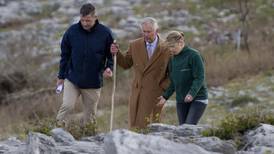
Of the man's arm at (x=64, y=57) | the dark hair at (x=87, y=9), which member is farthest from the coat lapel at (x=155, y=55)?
the man's arm at (x=64, y=57)

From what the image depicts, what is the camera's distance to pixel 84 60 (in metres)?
10.1

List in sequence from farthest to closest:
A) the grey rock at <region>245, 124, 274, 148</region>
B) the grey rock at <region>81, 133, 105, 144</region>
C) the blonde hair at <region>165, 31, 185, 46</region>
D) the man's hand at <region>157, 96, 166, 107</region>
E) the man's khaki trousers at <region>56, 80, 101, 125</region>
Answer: the man's khaki trousers at <region>56, 80, 101, 125</region> → the man's hand at <region>157, 96, 166, 107</region> → the blonde hair at <region>165, 31, 185, 46</region> → the grey rock at <region>81, 133, 105, 144</region> → the grey rock at <region>245, 124, 274, 148</region>

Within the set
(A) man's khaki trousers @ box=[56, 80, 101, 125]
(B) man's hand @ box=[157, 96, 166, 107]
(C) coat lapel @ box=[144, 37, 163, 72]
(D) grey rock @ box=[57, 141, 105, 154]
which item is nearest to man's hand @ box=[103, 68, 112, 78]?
(A) man's khaki trousers @ box=[56, 80, 101, 125]

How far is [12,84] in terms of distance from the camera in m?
21.2

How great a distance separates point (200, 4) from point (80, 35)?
2353cm

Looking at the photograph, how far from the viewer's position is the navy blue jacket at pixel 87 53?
10.0 m

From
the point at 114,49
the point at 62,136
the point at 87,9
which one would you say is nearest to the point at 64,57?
the point at 114,49

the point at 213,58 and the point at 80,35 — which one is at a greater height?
the point at 80,35

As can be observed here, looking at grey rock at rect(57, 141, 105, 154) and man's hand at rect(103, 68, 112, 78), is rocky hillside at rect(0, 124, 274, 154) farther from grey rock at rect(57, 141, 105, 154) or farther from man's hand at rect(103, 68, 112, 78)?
man's hand at rect(103, 68, 112, 78)

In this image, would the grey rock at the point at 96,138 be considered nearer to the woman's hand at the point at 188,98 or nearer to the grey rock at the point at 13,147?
the grey rock at the point at 13,147

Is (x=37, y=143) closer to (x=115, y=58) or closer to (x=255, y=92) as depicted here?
(x=115, y=58)

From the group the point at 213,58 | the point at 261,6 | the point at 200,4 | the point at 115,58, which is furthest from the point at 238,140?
the point at 200,4

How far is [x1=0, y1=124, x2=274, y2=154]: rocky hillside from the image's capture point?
21.9ft

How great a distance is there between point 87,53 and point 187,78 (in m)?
1.35
